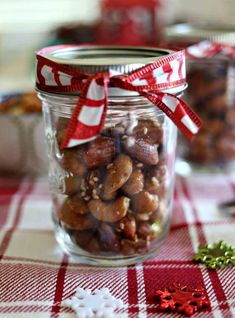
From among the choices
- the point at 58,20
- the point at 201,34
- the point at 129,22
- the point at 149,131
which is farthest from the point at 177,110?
the point at 58,20

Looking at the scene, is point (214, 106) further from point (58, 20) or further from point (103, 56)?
point (58, 20)

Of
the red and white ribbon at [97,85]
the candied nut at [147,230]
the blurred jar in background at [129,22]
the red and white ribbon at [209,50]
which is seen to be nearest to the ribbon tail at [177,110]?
the red and white ribbon at [97,85]

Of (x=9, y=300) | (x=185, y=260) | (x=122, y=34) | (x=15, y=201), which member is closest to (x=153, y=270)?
(x=185, y=260)

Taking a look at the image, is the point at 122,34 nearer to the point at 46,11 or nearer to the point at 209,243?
the point at 46,11

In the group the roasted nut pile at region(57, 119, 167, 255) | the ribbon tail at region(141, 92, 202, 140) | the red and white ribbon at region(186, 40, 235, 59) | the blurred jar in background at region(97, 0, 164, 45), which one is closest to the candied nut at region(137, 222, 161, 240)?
the roasted nut pile at region(57, 119, 167, 255)

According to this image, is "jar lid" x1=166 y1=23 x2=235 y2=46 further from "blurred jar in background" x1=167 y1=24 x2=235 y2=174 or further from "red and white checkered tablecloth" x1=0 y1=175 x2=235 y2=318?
"red and white checkered tablecloth" x1=0 y1=175 x2=235 y2=318

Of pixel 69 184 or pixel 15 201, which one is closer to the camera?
pixel 69 184

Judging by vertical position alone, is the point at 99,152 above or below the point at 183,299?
above
